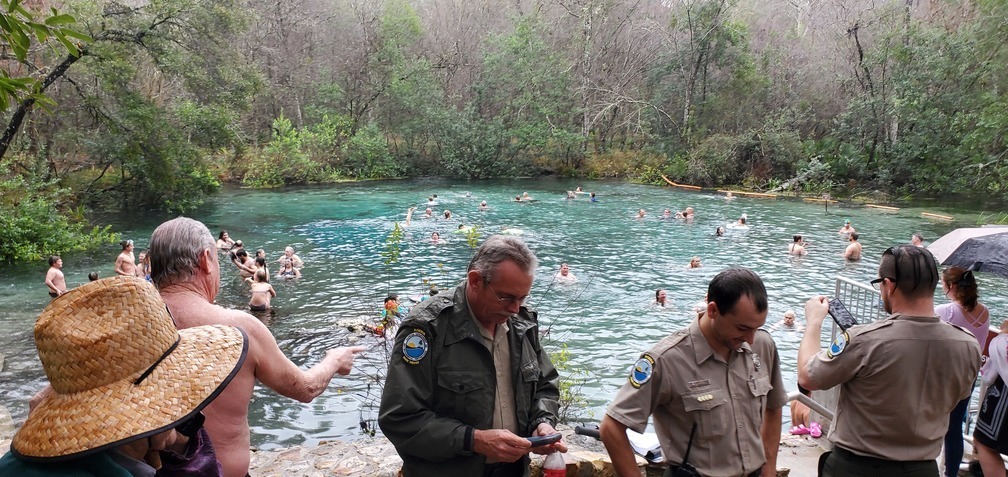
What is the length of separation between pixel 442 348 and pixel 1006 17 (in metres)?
30.0

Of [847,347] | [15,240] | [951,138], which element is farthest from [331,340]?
[951,138]

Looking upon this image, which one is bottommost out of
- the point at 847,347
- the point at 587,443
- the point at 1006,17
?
the point at 587,443

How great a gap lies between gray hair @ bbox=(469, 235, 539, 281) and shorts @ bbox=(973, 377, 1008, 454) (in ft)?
9.49

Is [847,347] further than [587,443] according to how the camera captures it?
No

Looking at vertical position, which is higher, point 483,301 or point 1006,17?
point 1006,17

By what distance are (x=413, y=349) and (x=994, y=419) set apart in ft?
10.8

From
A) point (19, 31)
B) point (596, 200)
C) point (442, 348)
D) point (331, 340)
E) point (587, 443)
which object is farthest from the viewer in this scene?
point (596, 200)

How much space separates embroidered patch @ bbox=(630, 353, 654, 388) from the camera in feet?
7.97

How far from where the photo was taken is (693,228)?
68.9 ft

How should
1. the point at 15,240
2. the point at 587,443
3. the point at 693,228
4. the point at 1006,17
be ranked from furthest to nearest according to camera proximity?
the point at 1006,17 < the point at 693,228 < the point at 15,240 < the point at 587,443

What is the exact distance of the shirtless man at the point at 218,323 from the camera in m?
2.30

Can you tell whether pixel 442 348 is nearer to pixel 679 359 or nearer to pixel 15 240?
pixel 679 359

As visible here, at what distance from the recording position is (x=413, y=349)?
228 cm

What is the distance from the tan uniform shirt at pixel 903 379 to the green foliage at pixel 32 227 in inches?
709
